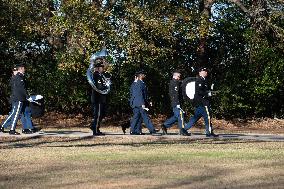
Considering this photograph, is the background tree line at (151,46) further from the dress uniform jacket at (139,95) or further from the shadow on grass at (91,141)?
the shadow on grass at (91,141)

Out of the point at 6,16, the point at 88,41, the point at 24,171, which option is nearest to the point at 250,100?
the point at 88,41

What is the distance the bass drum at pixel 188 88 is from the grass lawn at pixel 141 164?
89.9 inches

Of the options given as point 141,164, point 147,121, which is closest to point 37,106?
point 147,121

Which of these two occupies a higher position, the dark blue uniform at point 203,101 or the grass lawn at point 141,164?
the dark blue uniform at point 203,101

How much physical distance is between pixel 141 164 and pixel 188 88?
7.46 meters

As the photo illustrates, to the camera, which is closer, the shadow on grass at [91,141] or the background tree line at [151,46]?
the shadow on grass at [91,141]

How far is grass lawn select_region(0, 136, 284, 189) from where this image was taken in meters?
9.16

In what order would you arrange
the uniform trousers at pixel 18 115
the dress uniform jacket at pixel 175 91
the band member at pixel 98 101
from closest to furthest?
the band member at pixel 98 101, the uniform trousers at pixel 18 115, the dress uniform jacket at pixel 175 91

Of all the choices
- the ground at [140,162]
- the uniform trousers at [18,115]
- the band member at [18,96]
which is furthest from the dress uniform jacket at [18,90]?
the ground at [140,162]

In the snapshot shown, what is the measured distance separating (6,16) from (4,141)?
437 inches

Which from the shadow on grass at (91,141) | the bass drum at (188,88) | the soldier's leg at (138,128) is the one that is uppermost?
the bass drum at (188,88)

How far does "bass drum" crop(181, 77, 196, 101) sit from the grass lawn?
7.49 feet

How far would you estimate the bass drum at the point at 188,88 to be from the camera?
1830cm

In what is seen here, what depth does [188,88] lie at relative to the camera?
18.5 m
